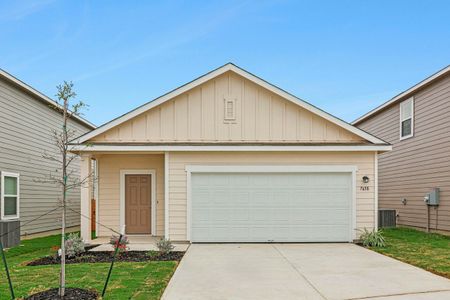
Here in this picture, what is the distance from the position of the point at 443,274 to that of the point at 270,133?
5.95m

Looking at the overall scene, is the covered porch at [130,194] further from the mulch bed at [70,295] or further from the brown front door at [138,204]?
the mulch bed at [70,295]

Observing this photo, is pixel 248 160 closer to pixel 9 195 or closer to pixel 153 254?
pixel 153 254

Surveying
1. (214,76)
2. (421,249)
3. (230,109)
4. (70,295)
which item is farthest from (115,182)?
(421,249)

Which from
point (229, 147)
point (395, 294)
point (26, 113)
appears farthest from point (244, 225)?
point (26, 113)

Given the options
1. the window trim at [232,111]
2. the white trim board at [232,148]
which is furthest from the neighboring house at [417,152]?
the window trim at [232,111]

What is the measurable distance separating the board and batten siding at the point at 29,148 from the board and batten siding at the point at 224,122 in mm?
3150

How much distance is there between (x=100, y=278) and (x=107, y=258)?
2.23m

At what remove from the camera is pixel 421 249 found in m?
10.0

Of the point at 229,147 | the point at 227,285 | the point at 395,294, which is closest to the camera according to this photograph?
the point at 395,294

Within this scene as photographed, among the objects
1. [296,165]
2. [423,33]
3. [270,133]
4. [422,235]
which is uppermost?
[423,33]

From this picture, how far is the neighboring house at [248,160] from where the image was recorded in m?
11.3

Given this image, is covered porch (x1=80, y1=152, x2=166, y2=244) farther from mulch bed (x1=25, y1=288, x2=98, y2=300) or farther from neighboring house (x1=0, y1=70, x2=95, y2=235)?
mulch bed (x1=25, y1=288, x2=98, y2=300)

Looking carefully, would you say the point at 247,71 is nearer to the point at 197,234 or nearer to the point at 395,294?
the point at 197,234

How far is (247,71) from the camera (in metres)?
11.7
